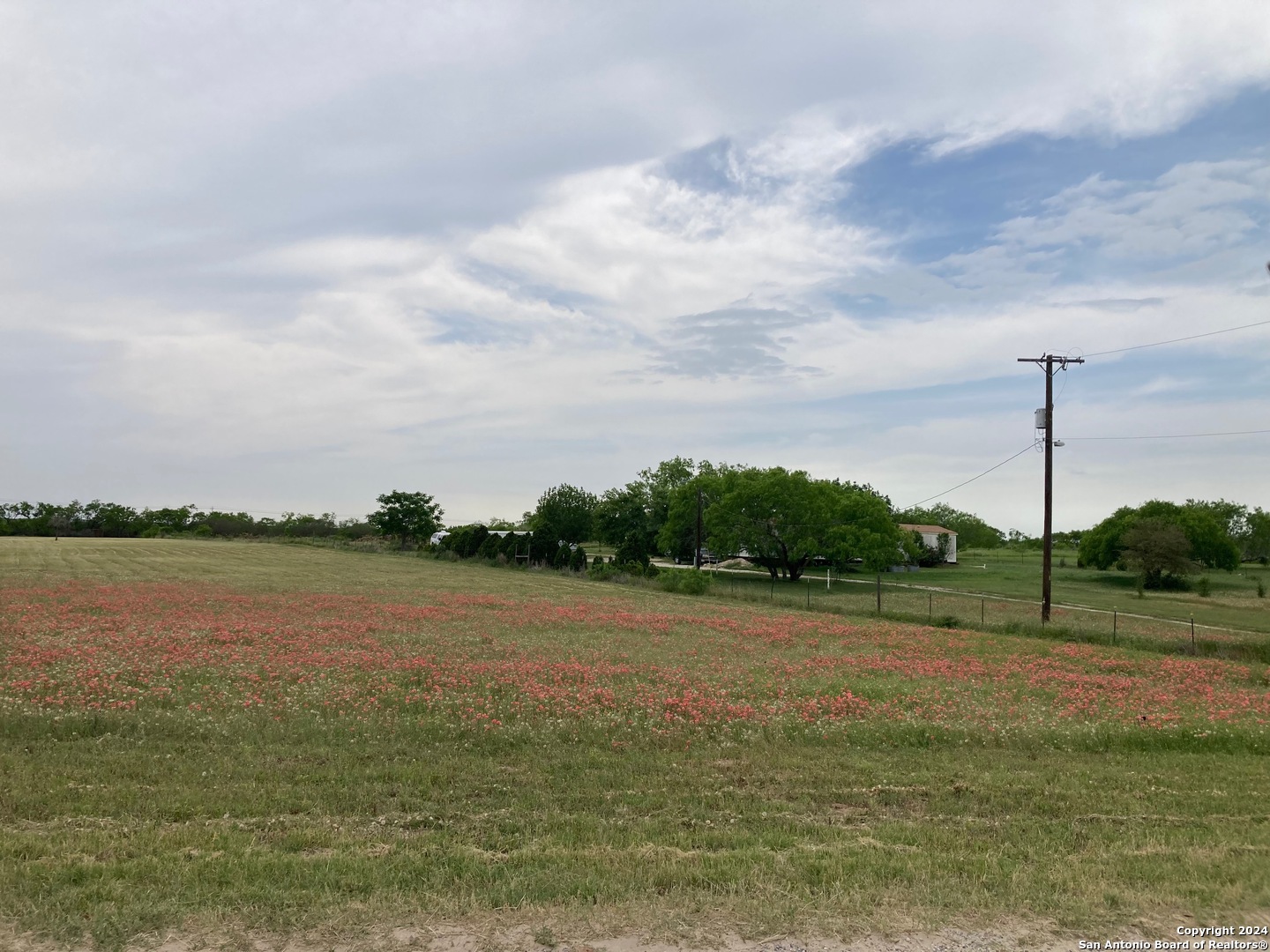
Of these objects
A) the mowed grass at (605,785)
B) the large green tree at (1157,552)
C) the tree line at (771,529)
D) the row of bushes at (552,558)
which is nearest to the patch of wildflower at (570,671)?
the mowed grass at (605,785)

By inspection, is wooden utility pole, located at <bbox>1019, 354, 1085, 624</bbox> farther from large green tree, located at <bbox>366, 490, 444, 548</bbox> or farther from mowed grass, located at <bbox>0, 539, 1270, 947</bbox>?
large green tree, located at <bbox>366, 490, 444, 548</bbox>

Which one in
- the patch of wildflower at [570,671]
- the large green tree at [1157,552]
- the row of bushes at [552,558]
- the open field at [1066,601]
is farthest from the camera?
the large green tree at [1157,552]

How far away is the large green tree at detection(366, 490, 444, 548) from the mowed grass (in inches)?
4023

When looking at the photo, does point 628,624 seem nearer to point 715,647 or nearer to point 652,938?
point 715,647

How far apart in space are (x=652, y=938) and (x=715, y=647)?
715 inches

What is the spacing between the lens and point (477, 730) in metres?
12.1

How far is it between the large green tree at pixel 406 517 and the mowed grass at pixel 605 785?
102195mm

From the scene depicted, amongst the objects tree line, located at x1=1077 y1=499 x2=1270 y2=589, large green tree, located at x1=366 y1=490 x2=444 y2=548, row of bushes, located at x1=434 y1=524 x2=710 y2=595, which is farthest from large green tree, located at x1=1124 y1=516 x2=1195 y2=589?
large green tree, located at x1=366 y1=490 x2=444 y2=548

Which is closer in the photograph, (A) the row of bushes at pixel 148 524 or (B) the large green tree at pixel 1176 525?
(B) the large green tree at pixel 1176 525

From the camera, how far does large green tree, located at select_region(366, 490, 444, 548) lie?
401ft

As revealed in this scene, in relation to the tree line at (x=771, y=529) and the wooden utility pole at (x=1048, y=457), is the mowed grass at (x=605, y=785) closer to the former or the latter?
the wooden utility pole at (x=1048, y=457)

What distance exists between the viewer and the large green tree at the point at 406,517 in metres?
122

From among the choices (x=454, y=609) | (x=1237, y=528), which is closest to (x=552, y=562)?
(x=454, y=609)

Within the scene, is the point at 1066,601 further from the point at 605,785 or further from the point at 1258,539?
the point at 1258,539
